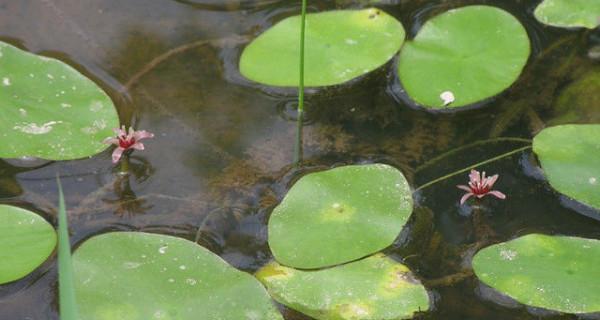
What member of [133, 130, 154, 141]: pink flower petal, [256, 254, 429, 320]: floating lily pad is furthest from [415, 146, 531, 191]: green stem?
[133, 130, 154, 141]: pink flower petal

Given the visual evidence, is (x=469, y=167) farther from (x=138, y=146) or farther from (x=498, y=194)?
(x=138, y=146)

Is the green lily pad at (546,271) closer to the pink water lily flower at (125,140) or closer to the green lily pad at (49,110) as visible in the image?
the pink water lily flower at (125,140)

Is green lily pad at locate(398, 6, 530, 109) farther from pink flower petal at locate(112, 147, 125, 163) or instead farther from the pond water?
pink flower petal at locate(112, 147, 125, 163)

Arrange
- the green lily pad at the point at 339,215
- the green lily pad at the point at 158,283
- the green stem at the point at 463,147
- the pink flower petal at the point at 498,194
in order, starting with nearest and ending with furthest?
the green lily pad at the point at 158,283, the green lily pad at the point at 339,215, the pink flower petal at the point at 498,194, the green stem at the point at 463,147

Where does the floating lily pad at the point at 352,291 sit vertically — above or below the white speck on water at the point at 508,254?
below

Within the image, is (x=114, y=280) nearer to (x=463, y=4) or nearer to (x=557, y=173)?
(x=557, y=173)

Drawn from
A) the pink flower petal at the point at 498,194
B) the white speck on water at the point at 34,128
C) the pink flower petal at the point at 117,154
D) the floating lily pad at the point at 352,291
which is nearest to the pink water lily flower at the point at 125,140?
the pink flower petal at the point at 117,154

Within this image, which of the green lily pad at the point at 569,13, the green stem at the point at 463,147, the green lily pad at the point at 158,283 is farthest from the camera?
the green lily pad at the point at 569,13
